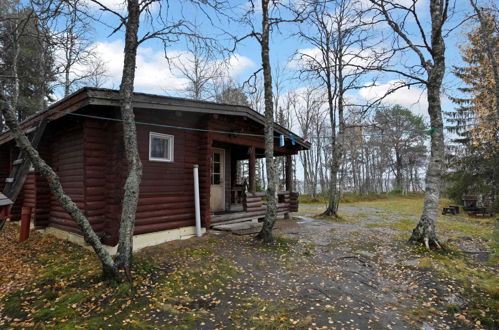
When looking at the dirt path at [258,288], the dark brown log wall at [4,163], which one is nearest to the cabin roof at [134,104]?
the dirt path at [258,288]

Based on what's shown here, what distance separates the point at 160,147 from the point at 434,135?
7293 millimetres

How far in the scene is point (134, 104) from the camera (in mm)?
5988

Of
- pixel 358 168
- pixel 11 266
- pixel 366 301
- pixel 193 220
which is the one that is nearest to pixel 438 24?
pixel 366 301

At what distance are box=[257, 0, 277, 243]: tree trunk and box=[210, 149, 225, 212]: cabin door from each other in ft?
9.45

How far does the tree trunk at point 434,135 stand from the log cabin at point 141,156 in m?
4.91

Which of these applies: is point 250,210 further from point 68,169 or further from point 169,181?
point 68,169

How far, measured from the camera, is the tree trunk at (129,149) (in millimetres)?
4629

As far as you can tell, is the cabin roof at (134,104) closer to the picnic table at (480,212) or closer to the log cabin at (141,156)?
the log cabin at (141,156)

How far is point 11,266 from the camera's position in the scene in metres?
5.66

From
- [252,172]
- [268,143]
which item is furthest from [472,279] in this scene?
[252,172]

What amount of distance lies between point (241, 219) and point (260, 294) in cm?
448

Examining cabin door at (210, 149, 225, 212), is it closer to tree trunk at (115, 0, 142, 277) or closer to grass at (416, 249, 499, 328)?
tree trunk at (115, 0, 142, 277)

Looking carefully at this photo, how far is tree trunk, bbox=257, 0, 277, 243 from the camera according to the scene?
7211 millimetres

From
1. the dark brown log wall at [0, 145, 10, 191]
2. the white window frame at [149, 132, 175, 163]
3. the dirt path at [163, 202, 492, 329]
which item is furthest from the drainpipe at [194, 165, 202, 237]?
the dark brown log wall at [0, 145, 10, 191]
